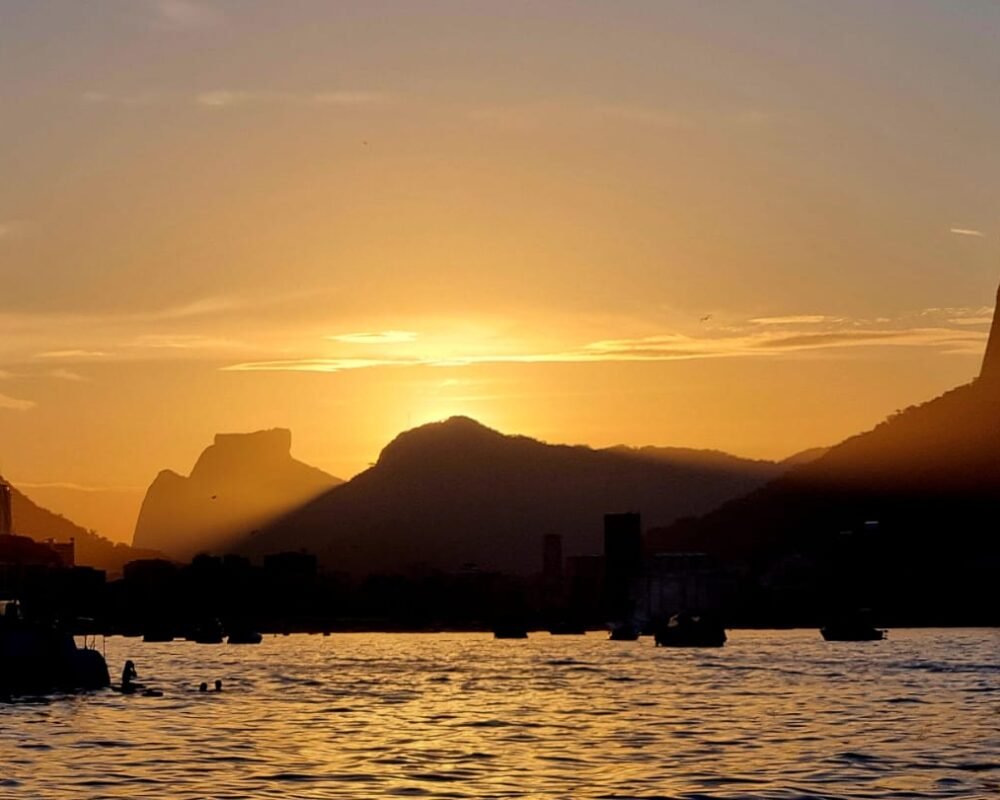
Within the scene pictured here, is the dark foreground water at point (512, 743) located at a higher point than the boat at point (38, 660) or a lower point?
lower

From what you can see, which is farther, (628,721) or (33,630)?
(33,630)

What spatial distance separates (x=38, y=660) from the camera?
5674 inches

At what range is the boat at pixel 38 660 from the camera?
5571 inches

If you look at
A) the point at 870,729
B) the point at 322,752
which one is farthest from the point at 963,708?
the point at 322,752

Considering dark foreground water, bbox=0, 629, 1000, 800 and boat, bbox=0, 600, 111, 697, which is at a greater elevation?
boat, bbox=0, 600, 111, 697

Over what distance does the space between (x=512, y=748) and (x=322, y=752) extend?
10.8m

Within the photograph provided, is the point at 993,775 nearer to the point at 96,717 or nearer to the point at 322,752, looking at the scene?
the point at 322,752

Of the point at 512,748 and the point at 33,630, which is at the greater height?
the point at 33,630

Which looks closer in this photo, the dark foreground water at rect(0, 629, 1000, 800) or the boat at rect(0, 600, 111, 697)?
the dark foreground water at rect(0, 629, 1000, 800)

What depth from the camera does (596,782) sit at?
80250mm

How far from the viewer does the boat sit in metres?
142

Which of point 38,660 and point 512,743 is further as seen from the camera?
point 38,660

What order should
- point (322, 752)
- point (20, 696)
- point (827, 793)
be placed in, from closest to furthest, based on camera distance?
point (827, 793), point (322, 752), point (20, 696)

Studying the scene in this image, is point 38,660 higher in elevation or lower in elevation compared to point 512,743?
higher
